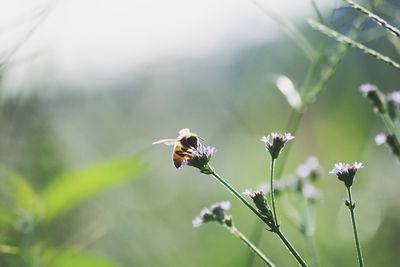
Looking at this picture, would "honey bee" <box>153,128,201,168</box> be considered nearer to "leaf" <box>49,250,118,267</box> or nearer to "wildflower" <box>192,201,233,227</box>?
"wildflower" <box>192,201,233,227</box>

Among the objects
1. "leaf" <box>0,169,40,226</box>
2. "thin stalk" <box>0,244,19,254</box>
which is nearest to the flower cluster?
"thin stalk" <box>0,244,19,254</box>

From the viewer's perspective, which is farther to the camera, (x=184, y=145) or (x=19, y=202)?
(x=19, y=202)

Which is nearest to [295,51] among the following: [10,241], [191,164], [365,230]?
[365,230]

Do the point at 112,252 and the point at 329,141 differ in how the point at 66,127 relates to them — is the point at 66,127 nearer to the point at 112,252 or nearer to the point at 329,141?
the point at 112,252

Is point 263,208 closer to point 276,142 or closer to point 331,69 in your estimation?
Result: point 276,142

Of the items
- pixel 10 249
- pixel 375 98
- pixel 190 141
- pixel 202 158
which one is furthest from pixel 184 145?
pixel 10 249

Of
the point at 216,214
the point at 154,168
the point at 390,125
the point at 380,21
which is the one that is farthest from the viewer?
the point at 154,168
